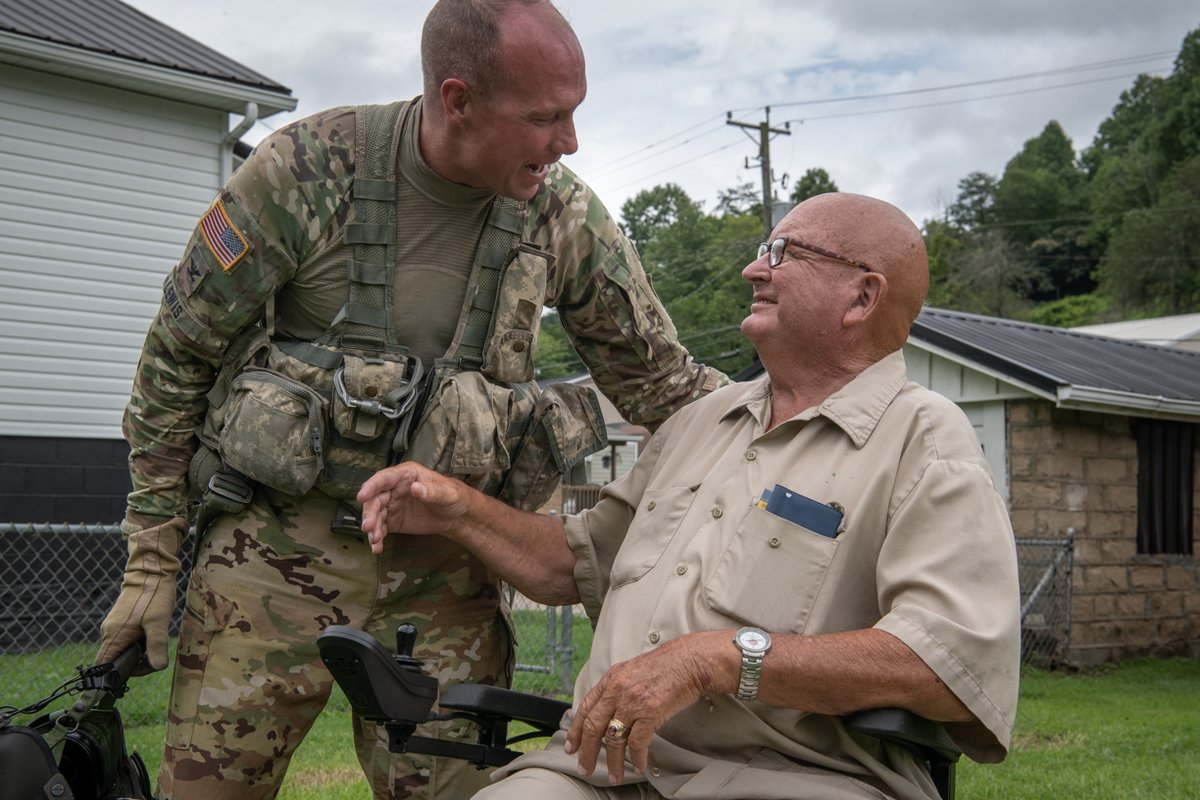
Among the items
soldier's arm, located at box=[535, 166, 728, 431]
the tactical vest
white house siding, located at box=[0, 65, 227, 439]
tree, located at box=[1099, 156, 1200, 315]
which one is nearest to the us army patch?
the tactical vest

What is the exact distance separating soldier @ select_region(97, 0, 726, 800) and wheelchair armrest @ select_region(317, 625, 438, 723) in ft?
1.42

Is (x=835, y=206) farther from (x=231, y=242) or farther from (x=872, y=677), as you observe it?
(x=231, y=242)

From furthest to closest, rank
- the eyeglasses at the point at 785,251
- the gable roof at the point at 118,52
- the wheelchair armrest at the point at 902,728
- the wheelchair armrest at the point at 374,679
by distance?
the gable roof at the point at 118,52 → the eyeglasses at the point at 785,251 → the wheelchair armrest at the point at 374,679 → the wheelchair armrest at the point at 902,728

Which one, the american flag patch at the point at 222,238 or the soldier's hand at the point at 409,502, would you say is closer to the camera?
the soldier's hand at the point at 409,502

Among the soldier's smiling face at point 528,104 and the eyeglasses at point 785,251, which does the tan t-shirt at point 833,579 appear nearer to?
the eyeglasses at point 785,251

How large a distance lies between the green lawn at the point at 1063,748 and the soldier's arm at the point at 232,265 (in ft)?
8.43

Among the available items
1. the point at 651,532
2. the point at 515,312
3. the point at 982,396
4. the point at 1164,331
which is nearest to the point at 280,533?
the point at 515,312

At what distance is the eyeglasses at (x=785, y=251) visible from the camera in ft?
7.60

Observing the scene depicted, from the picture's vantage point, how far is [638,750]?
187 centimetres

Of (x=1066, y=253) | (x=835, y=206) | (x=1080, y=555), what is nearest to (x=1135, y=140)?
(x=1066, y=253)

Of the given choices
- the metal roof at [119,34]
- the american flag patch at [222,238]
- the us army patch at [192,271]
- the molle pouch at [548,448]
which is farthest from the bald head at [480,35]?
the metal roof at [119,34]

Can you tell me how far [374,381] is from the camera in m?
2.36

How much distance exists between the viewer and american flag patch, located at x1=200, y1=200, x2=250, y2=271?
7.71ft

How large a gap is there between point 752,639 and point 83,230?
31.8 feet
